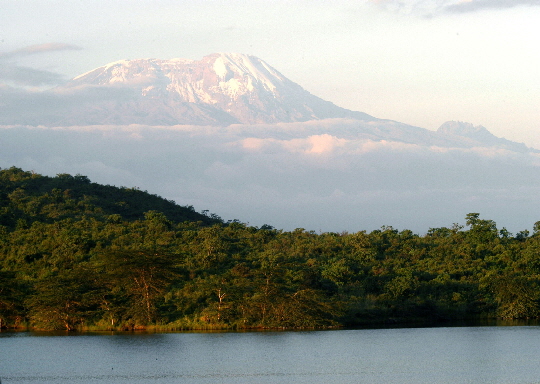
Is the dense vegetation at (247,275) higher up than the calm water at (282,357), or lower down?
higher up

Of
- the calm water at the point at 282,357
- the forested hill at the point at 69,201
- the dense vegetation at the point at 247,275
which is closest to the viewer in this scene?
the calm water at the point at 282,357

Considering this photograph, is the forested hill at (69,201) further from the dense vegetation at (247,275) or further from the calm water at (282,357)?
the calm water at (282,357)

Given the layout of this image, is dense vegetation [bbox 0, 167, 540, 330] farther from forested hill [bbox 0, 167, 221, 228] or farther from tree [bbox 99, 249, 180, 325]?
forested hill [bbox 0, 167, 221, 228]

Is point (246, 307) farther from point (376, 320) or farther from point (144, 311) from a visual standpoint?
point (376, 320)

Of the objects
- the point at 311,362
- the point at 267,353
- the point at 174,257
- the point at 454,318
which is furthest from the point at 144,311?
the point at 454,318

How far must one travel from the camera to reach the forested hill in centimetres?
8500

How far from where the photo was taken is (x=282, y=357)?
124 ft

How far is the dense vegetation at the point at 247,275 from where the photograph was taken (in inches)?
2073

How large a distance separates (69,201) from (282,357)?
59446mm

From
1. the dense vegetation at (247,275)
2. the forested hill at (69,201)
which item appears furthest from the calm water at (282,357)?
the forested hill at (69,201)

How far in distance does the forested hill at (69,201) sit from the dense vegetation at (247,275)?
249cm

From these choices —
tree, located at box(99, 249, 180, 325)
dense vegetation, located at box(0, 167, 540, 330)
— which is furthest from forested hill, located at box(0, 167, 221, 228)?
tree, located at box(99, 249, 180, 325)

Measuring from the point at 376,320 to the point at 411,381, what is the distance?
89.0 feet

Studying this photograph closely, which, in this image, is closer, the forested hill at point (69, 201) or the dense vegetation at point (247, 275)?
the dense vegetation at point (247, 275)
